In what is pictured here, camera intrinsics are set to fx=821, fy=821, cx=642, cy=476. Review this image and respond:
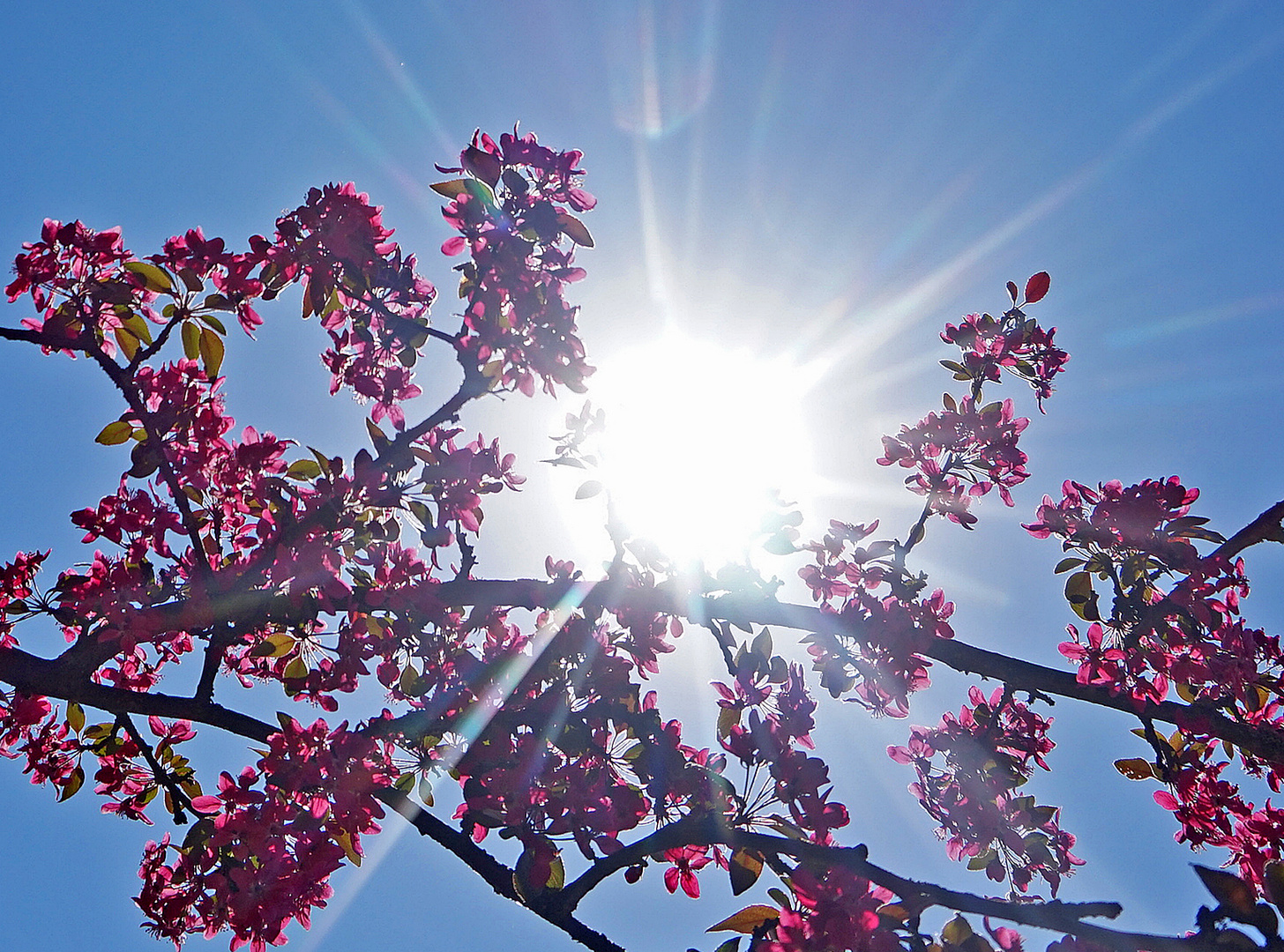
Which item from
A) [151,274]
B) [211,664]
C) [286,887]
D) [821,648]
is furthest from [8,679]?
[821,648]

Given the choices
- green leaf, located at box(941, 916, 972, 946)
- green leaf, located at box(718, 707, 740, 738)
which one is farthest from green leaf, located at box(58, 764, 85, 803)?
green leaf, located at box(941, 916, 972, 946)

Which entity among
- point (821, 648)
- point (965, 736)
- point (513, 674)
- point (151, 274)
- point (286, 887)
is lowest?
point (286, 887)

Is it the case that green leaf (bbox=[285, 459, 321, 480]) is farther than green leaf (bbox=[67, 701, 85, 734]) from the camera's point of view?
No

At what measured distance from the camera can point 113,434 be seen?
11.3 ft

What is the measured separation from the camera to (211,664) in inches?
127

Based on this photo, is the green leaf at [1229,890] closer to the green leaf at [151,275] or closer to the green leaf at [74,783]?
the green leaf at [151,275]

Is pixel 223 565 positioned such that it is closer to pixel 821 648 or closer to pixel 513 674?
pixel 513 674

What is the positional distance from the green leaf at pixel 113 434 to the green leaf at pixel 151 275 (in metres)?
0.58

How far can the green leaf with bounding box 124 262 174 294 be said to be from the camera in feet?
11.4

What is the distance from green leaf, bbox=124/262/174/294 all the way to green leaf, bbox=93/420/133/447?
0.58m

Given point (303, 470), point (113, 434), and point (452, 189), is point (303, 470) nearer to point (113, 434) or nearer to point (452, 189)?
point (113, 434)

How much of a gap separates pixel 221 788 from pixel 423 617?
1017 millimetres

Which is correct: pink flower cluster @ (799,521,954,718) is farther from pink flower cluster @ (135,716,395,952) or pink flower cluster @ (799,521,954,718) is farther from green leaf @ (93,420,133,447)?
green leaf @ (93,420,133,447)

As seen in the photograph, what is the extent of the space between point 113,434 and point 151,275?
69 cm
